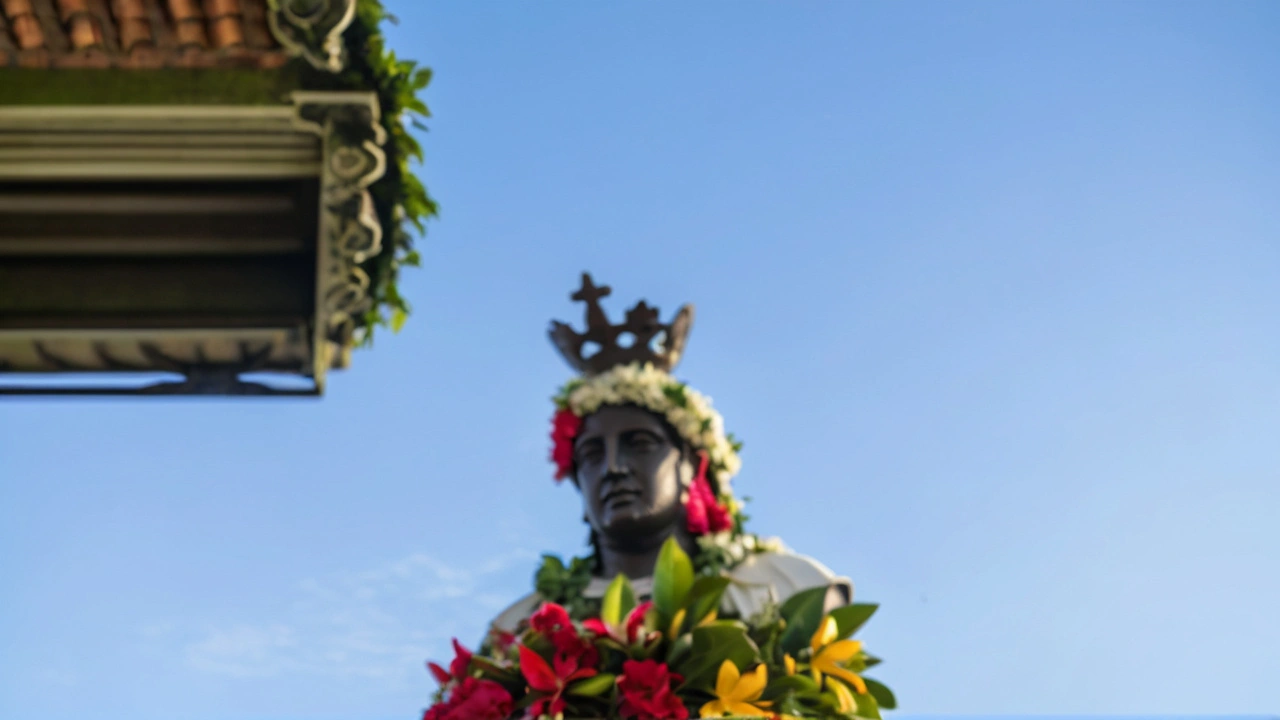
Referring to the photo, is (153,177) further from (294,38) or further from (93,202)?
(294,38)

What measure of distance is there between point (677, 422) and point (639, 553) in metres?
0.84

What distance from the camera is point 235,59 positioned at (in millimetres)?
6281

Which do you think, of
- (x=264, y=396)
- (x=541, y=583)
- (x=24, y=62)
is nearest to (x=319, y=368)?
(x=264, y=396)

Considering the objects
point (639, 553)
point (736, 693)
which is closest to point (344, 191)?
point (736, 693)

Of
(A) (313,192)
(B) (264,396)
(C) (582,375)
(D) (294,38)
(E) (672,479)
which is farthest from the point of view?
(C) (582,375)

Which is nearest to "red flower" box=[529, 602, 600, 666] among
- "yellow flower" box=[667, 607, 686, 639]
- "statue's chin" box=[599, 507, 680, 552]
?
"yellow flower" box=[667, 607, 686, 639]

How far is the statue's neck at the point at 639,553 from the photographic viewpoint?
28.5 feet

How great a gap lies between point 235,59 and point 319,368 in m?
1.44

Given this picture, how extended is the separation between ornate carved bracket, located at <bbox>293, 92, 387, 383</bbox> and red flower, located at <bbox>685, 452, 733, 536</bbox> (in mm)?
2933

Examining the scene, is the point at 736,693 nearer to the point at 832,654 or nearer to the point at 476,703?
the point at 832,654

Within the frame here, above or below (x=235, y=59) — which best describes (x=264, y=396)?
below

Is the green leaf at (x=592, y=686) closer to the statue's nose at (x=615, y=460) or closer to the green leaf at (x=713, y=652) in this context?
the green leaf at (x=713, y=652)

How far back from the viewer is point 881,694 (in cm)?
746

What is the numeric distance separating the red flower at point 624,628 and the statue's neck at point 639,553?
163 cm
